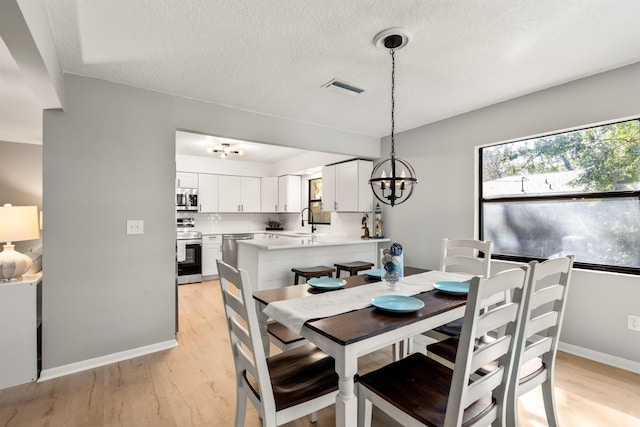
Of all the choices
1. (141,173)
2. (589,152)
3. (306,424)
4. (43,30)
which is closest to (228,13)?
A: (43,30)

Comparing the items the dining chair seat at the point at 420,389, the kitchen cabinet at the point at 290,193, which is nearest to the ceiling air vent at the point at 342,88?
the dining chair seat at the point at 420,389

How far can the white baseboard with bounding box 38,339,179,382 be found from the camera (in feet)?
7.84

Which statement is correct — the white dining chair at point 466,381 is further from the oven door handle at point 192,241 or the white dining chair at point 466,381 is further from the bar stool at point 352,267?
the oven door handle at point 192,241

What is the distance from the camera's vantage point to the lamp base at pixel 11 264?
2.35 metres

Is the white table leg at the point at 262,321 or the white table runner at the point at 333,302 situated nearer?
the white table runner at the point at 333,302

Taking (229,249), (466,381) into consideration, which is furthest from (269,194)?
(466,381)

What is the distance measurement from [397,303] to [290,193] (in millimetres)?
4905

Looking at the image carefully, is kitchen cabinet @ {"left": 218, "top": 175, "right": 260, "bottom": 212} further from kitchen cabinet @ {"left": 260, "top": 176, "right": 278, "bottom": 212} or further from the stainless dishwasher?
the stainless dishwasher

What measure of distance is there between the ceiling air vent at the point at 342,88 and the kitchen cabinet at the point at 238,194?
13.2ft

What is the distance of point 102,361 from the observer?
2.58 m

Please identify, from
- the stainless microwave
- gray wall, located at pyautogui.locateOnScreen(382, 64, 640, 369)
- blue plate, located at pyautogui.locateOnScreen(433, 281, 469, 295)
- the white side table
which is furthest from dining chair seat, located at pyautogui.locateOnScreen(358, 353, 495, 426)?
the stainless microwave

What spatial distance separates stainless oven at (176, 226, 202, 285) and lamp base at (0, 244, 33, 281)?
2845 mm

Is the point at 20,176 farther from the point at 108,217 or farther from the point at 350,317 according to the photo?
the point at 350,317

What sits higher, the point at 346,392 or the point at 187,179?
the point at 187,179
